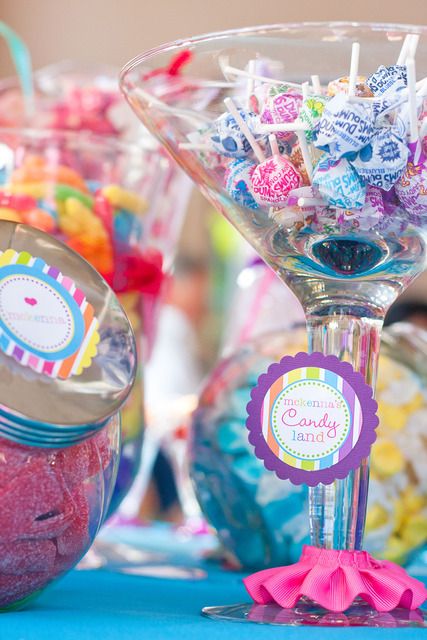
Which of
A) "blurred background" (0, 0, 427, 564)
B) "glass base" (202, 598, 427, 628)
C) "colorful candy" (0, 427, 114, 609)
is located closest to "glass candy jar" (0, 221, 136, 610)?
"colorful candy" (0, 427, 114, 609)

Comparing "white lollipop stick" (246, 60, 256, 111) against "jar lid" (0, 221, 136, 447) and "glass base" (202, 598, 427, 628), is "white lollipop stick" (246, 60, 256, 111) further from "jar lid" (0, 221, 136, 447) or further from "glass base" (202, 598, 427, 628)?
"glass base" (202, 598, 427, 628)

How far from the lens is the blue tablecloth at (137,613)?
51 centimetres

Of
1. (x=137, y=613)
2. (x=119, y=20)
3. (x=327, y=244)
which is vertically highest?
(x=119, y=20)

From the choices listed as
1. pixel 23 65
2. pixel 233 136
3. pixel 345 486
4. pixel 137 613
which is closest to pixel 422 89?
pixel 233 136

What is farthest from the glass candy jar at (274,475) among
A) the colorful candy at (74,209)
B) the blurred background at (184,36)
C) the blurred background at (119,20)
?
the blurred background at (119,20)

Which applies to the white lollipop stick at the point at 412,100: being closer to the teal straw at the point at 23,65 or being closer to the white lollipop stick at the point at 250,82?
the white lollipop stick at the point at 250,82

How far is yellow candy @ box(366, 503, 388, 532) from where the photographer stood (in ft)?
2.70

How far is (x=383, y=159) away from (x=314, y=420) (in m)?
0.16

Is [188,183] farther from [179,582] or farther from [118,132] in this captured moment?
[179,582]

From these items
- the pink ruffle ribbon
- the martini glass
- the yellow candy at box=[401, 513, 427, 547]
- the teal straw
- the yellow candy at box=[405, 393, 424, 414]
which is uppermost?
the teal straw

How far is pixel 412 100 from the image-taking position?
547 millimetres

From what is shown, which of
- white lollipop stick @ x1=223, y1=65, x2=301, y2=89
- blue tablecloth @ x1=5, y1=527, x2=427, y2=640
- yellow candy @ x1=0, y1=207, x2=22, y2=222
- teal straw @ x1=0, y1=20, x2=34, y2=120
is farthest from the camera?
teal straw @ x1=0, y1=20, x2=34, y2=120

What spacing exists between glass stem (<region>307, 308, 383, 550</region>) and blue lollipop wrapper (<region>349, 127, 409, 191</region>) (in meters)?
0.11

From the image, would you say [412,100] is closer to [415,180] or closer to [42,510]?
[415,180]
